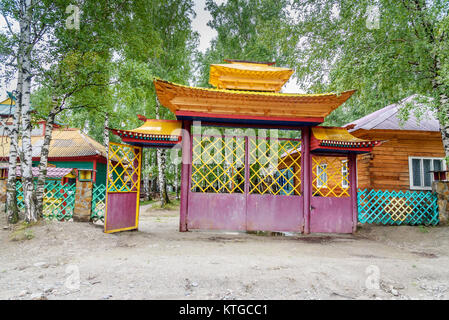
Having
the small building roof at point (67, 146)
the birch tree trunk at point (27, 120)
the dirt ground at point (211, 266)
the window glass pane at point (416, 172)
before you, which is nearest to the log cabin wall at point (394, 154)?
the window glass pane at point (416, 172)

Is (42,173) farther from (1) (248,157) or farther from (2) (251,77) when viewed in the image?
(2) (251,77)

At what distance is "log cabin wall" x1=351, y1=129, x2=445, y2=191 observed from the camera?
406 inches

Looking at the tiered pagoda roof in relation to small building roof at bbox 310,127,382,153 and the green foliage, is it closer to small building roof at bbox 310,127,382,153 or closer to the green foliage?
small building roof at bbox 310,127,382,153

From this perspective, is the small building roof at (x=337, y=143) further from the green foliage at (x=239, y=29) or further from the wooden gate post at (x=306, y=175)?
the green foliage at (x=239, y=29)

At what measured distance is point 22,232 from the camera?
5.75 meters

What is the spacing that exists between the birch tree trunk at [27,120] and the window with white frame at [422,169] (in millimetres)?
13054

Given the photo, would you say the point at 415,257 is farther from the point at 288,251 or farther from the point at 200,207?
the point at 200,207

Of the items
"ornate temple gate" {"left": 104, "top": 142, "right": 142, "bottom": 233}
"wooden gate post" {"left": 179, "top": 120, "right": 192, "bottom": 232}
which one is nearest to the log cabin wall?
"wooden gate post" {"left": 179, "top": 120, "right": 192, "bottom": 232}

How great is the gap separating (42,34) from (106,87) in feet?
6.49

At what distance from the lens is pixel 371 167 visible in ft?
34.0

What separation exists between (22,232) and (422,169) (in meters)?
13.7

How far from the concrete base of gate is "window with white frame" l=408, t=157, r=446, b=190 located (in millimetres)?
11898

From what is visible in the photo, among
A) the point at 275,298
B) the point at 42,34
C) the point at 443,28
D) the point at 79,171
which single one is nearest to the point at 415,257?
the point at 275,298

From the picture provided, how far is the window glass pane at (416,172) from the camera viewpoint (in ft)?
34.4
